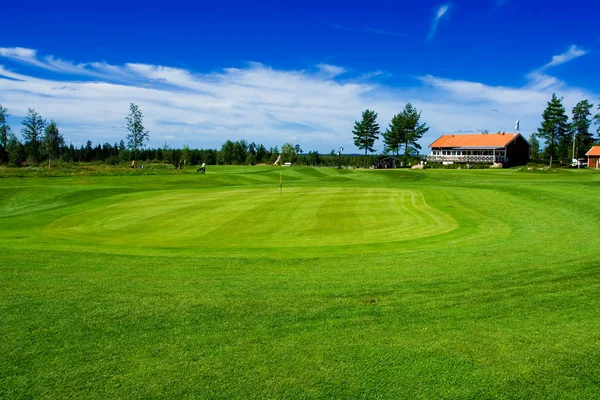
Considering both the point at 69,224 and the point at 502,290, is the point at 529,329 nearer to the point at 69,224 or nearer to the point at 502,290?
the point at 502,290

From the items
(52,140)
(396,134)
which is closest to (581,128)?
(396,134)

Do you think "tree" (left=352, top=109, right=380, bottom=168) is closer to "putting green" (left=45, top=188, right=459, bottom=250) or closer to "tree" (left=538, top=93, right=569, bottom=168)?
"tree" (left=538, top=93, right=569, bottom=168)

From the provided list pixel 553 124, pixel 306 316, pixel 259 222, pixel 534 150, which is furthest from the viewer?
pixel 534 150

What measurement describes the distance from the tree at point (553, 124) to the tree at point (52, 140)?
10664 cm

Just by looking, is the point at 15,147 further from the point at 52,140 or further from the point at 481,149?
the point at 481,149

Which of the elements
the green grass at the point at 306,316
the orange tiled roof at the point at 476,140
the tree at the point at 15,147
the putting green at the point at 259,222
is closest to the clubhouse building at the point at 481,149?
the orange tiled roof at the point at 476,140

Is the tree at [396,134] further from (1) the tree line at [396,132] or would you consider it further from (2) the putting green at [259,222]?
(2) the putting green at [259,222]

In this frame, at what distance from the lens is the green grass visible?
14.7 ft

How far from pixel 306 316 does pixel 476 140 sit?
3756 inches

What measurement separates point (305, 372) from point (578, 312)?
440 cm

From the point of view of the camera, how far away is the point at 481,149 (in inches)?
3524

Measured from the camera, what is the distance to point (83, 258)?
9867mm

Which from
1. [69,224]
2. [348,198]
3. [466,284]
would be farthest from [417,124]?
[466,284]

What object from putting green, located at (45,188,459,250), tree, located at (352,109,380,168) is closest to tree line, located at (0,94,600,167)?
tree, located at (352,109,380,168)
